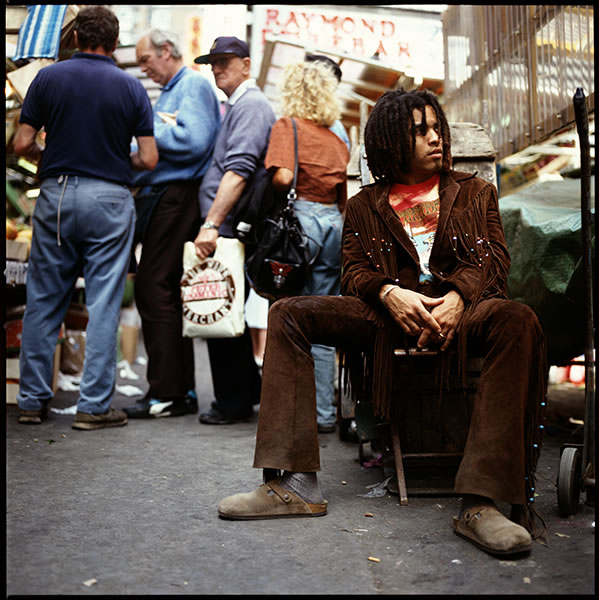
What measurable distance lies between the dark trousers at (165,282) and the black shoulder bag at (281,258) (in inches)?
30.5

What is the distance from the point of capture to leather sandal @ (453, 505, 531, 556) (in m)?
2.01

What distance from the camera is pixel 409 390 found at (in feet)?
9.47

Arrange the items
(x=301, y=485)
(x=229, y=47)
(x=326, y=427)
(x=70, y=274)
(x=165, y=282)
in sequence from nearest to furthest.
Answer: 1. (x=301, y=485)
2. (x=326, y=427)
3. (x=70, y=274)
4. (x=229, y=47)
5. (x=165, y=282)

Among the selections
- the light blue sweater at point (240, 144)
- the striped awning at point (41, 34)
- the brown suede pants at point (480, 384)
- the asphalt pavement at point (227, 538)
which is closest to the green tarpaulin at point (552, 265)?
the asphalt pavement at point (227, 538)

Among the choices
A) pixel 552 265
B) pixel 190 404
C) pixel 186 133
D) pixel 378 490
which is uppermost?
pixel 186 133

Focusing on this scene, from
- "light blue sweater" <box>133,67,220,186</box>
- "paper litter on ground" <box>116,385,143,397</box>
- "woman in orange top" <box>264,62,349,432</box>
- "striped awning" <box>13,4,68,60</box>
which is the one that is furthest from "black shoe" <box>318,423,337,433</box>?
"striped awning" <box>13,4,68,60</box>

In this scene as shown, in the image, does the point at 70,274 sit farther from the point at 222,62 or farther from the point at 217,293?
the point at 222,62

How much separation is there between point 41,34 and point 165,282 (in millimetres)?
1884

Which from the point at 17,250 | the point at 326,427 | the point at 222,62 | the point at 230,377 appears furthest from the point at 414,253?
the point at 17,250

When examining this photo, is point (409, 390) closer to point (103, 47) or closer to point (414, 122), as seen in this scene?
point (414, 122)


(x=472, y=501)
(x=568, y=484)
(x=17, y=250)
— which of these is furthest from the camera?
(x=17, y=250)

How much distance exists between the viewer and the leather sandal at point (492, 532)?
2.01 meters

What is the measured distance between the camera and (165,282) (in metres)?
4.62

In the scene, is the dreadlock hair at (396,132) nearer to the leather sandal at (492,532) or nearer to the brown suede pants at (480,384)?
the brown suede pants at (480,384)
